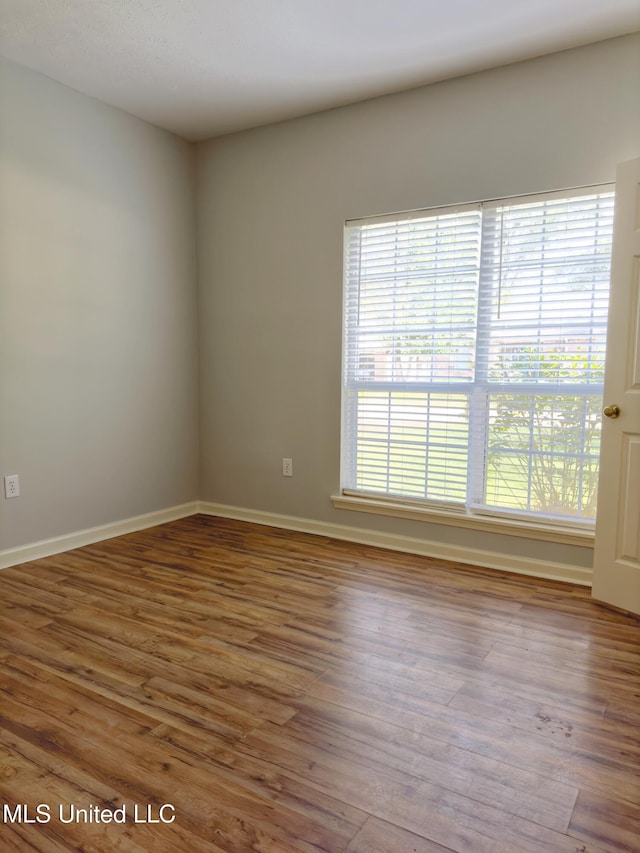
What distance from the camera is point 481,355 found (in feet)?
10.1

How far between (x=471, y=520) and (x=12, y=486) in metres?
2.51

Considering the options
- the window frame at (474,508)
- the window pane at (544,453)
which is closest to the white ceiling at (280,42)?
the window frame at (474,508)

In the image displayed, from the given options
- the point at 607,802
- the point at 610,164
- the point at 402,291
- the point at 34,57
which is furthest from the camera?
the point at 402,291

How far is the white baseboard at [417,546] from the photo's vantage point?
2.89 metres

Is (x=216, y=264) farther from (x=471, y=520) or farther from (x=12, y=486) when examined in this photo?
(x=471, y=520)

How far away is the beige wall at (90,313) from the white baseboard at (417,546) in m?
0.54

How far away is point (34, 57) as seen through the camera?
2871mm

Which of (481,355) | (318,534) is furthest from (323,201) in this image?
(318,534)

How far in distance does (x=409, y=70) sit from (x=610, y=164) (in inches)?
44.9

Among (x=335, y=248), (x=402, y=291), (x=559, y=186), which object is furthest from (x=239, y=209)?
(x=559, y=186)

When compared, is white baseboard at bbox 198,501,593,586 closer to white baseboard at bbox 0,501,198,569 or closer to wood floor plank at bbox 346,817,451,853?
white baseboard at bbox 0,501,198,569

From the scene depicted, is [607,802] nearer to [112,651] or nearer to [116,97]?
[112,651]

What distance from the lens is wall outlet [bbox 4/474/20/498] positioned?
9.82 feet

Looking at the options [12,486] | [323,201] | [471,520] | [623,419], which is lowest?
[471,520]
